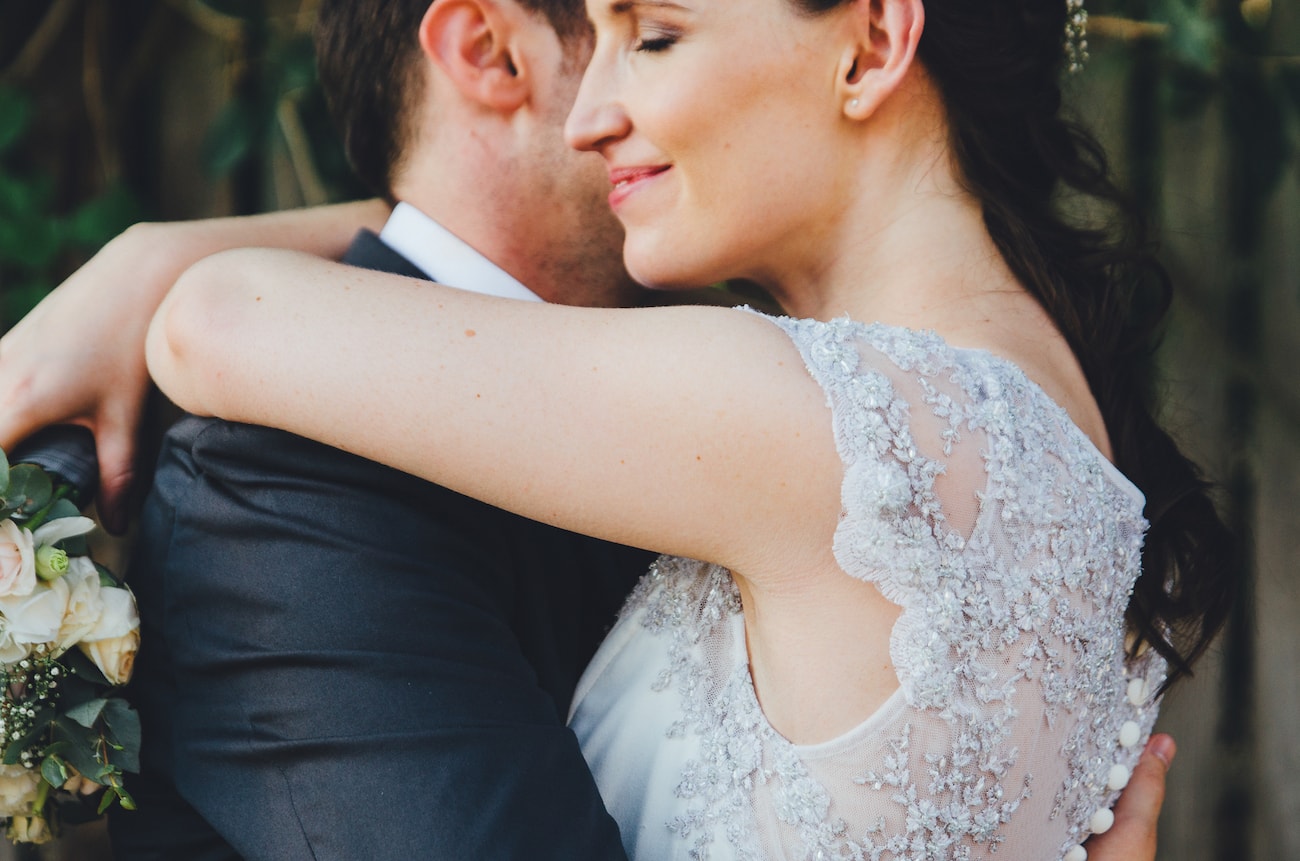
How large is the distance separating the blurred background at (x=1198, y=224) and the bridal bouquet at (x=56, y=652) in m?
1.53

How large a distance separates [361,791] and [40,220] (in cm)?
211

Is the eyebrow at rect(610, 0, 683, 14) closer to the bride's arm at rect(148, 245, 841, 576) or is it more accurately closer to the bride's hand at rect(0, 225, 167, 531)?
the bride's arm at rect(148, 245, 841, 576)

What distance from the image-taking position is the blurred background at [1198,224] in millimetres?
2830

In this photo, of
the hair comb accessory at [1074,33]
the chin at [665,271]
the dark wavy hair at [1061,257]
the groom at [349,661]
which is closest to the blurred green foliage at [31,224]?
the groom at [349,661]

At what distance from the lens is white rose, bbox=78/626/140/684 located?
1578mm

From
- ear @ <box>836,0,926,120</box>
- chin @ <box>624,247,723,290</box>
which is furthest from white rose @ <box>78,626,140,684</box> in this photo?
A: ear @ <box>836,0,926,120</box>

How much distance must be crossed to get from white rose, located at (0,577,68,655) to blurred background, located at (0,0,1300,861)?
1.67 m

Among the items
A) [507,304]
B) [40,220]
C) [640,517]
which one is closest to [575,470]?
[640,517]

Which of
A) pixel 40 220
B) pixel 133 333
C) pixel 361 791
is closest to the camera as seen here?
pixel 361 791

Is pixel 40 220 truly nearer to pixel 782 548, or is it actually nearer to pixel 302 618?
pixel 302 618

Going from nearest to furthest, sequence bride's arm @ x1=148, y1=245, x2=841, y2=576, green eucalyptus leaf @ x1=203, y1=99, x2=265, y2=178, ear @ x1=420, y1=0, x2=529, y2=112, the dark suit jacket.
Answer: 1. bride's arm @ x1=148, y1=245, x2=841, y2=576
2. the dark suit jacket
3. ear @ x1=420, y1=0, x2=529, y2=112
4. green eucalyptus leaf @ x1=203, y1=99, x2=265, y2=178

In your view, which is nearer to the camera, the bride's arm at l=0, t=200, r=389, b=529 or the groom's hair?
the bride's arm at l=0, t=200, r=389, b=529

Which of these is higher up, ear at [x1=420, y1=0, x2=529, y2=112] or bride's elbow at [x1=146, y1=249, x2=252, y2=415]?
ear at [x1=420, y1=0, x2=529, y2=112]

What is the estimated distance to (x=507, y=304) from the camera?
1.42m
